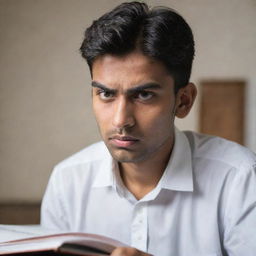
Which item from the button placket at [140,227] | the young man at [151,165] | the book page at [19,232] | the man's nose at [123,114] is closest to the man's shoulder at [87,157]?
the young man at [151,165]

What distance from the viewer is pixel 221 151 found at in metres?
1.11

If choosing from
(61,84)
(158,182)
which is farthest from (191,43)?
(61,84)

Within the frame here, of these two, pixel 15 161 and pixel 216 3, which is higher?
pixel 216 3

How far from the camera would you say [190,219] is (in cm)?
108

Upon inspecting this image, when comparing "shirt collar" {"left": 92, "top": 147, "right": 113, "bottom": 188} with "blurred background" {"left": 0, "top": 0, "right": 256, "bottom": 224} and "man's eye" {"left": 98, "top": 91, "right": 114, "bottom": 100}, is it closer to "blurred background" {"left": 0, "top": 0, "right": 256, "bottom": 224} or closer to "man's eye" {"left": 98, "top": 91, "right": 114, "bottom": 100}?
"man's eye" {"left": 98, "top": 91, "right": 114, "bottom": 100}

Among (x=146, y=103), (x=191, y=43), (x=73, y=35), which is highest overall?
(x=73, y=35)

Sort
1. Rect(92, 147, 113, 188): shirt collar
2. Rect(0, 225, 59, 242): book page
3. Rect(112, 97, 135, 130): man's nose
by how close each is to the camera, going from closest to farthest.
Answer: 1. Rect(0, 225, 59, 242): book page
2. Rect(112, 97, 135, 130): man's nose
3. Rect(92, 147, 113, 188): shirt collar

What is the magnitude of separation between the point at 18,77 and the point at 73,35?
1.63ft

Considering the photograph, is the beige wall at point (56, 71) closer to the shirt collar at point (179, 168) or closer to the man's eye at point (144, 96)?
the shirt collar at point (179, 168)

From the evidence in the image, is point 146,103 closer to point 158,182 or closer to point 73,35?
point 158,182

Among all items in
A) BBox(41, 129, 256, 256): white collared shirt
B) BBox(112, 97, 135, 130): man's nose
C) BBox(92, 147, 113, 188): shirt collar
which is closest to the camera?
BBox(112, 97, 135, 130): man's nose

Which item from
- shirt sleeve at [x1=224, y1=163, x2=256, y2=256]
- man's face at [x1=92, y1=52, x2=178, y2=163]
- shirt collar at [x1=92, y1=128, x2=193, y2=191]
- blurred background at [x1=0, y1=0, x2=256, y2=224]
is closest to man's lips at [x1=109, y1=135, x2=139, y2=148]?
man's face at [x1=92, y1=52, x2=178, y2=163]

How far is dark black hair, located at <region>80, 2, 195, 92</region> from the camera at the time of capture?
0.95 meters

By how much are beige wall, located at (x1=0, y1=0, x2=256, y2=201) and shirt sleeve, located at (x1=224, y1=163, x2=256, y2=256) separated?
1780mm
